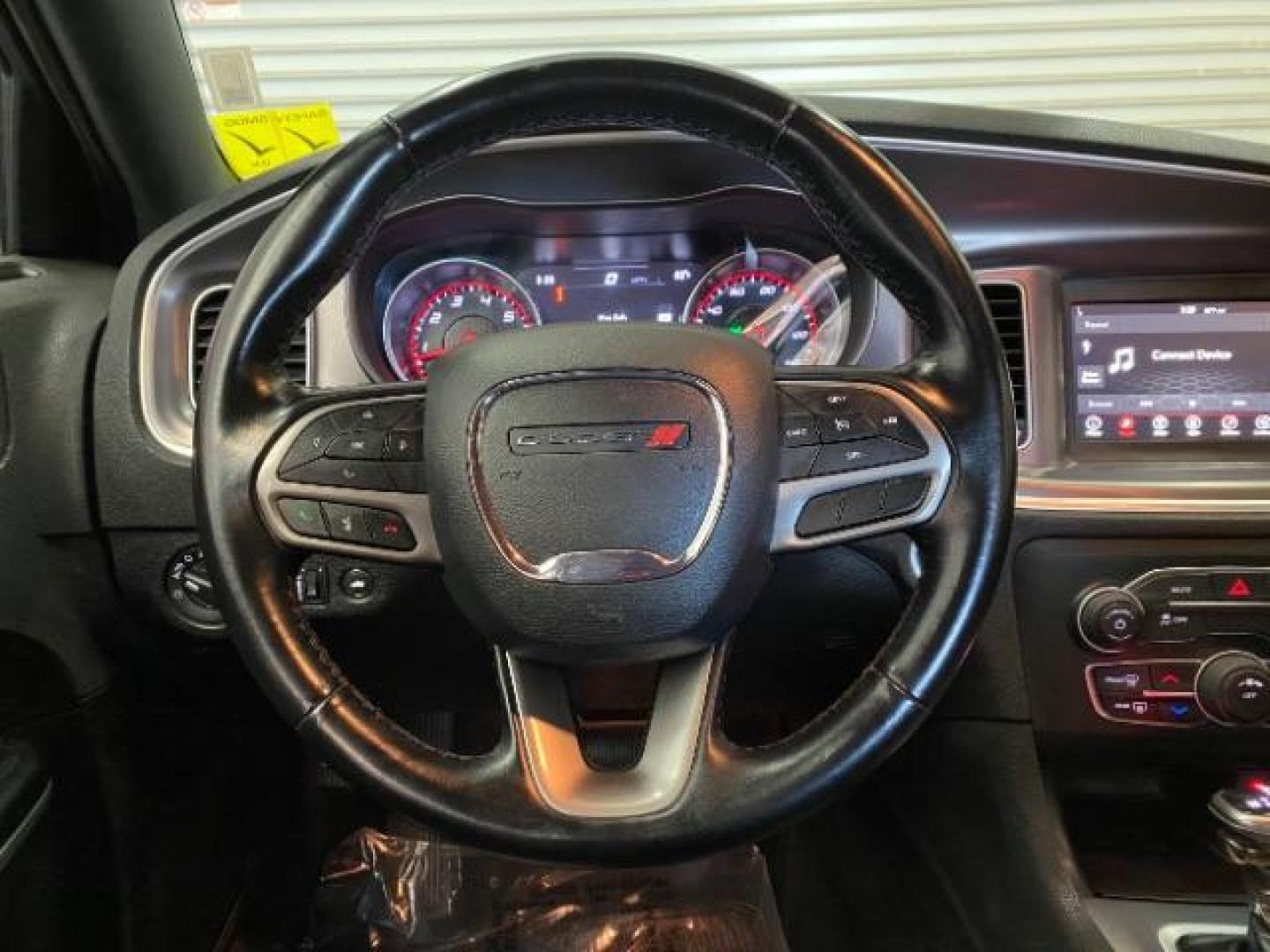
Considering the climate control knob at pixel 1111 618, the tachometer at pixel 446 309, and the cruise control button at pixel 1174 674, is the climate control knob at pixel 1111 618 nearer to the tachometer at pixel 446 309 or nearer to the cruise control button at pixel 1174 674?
the cruise control button at pixel 1174 674

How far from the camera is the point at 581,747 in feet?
2.56

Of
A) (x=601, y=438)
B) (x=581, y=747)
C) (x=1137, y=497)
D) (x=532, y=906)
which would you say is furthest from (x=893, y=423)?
(x=532, y=906)

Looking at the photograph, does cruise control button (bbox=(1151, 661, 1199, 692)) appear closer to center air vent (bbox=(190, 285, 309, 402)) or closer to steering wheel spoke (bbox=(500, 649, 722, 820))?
steering wheel spoke (bbox=(500, 649, 722, 820))

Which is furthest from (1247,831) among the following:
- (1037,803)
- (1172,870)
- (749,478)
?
(749,478)

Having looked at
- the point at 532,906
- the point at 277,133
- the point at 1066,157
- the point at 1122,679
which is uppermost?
the point at 277,133

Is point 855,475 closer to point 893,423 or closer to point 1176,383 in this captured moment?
point 893,423

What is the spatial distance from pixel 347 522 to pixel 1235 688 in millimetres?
814

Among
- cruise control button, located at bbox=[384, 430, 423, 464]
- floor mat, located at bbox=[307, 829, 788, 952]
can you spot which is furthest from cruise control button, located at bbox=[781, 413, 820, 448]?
floor mat, located at bbox=[307, 829, 788, 952]

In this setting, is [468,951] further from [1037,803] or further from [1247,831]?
[1247,831]

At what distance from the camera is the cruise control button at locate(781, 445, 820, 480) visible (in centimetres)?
78

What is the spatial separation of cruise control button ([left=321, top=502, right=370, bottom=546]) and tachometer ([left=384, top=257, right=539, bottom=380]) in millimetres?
400

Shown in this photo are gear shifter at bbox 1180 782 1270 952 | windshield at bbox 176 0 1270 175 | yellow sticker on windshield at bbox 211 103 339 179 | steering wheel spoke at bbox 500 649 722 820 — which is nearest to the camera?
steering wheel spoke at bbox 500 649 722 820

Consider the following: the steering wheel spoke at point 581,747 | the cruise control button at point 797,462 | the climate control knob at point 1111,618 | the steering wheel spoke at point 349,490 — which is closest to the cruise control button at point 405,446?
the steering wheel spoke at point 349,490

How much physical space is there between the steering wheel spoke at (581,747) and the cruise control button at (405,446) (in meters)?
0.16
